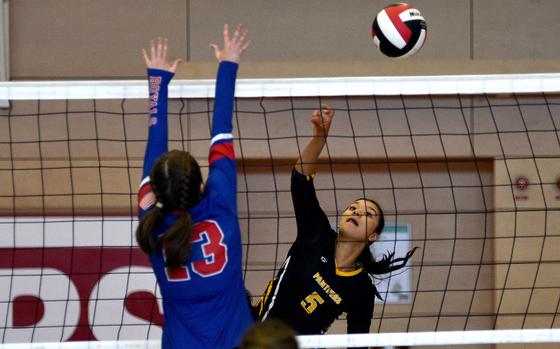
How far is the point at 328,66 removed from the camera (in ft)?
22.8

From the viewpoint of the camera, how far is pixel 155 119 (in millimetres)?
3486

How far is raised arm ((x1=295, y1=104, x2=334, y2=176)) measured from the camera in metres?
4.13

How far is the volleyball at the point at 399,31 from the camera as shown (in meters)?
4.66

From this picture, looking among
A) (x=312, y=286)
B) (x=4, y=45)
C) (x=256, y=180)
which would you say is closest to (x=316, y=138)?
(x=312, y=286)

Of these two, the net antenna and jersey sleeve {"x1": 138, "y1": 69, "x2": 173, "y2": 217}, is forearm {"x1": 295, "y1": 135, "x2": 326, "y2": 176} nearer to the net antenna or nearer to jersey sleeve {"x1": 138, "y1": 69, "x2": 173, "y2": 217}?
jersey sleeve {"x1": 138, "y1": 69, "x2": 173, "y2": 217}

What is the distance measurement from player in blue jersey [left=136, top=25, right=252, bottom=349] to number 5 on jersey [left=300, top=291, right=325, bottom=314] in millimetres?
693

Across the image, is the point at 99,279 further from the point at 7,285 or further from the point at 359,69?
the point at 359,69

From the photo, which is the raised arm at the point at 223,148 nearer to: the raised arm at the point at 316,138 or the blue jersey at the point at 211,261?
the blue jersey at the point at 211,261

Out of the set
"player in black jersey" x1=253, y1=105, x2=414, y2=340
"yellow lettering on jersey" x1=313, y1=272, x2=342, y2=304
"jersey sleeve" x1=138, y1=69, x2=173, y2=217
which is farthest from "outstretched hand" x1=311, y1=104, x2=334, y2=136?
"jersey sleeve" x1=138, y1=69, x2=173, y2=217

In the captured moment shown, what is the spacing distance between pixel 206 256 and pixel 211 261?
1.0 inches

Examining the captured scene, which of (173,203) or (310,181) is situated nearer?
(173,203)

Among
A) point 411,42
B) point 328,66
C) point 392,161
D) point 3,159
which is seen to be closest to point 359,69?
point 328,66

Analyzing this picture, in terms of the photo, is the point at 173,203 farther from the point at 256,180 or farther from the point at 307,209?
the point at 256,180

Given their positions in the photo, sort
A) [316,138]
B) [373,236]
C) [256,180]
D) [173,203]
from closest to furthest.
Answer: [173,203] < [316,138] < [373,236] < [256,180]
